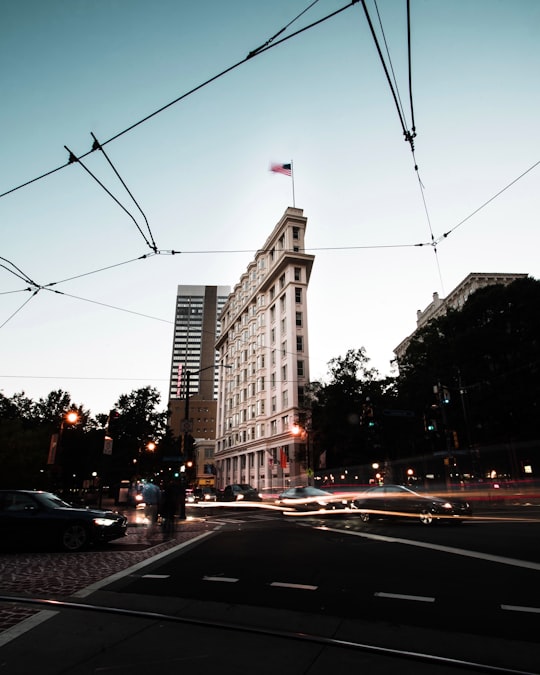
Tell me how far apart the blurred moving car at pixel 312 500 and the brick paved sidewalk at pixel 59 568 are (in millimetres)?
13295

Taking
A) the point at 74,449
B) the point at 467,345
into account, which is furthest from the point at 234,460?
the point at 467,345

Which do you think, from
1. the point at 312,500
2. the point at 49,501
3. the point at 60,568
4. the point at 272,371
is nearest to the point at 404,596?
the point at 60,568

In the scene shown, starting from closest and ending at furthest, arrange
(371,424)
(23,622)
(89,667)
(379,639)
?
(89,667) < (379,639) < (23,622) < (371,424)

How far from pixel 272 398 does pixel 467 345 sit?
1101 inches

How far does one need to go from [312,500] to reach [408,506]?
30.4 feet

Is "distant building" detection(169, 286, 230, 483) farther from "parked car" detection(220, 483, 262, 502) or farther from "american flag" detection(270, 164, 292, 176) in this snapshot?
"american flag" detection(270, 164, 292, 176)

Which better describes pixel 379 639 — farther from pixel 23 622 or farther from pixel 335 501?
pixel 335 501

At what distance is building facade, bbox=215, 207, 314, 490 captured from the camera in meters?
54.5

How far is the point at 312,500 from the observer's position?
79.0 ft

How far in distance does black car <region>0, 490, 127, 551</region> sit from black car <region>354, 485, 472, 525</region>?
10.3 m

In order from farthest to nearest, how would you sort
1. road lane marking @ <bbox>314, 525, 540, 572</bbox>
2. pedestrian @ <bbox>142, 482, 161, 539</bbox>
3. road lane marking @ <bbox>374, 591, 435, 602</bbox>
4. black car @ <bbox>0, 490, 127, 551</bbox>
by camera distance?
pedestrian @ <bbox>142, 482, 161, 539</bbox>, black car @ <bbox>0, 490, 127, 551</bbox>, road lane marking @ <bbox>314, 525, 540, 572</bbox>, road lane marking @ <bbox>374, 591, 435, 602</bbox>

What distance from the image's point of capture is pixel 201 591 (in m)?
5.89

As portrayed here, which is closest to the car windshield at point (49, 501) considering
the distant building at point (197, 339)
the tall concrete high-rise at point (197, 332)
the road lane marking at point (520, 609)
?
the road lane marking at point (520, 609)

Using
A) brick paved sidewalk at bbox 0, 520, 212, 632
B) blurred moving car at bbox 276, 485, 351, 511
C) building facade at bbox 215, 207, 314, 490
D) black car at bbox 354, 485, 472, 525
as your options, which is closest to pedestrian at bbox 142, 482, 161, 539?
brick paved sidewalk at bbox 0, 520, 212, 632
